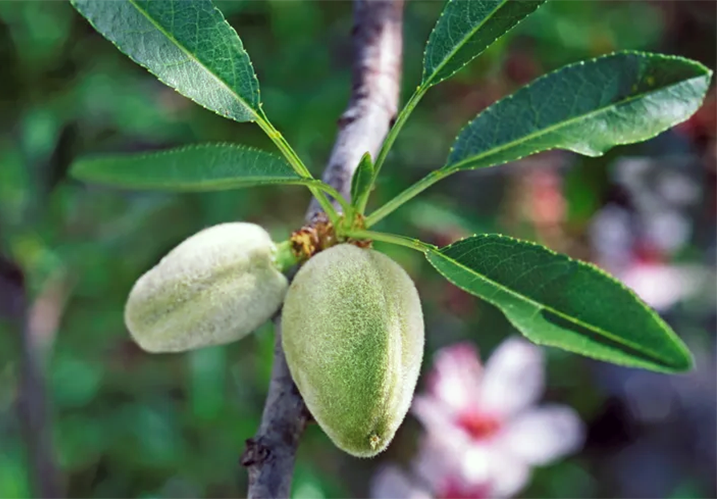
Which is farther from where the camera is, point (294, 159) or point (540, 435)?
point (540, 435)

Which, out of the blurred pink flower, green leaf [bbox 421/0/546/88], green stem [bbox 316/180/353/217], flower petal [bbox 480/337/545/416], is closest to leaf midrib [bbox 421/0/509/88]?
green leaf [bbox 421/0/546/88]

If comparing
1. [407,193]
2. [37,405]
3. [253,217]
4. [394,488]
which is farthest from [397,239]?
[253,217]

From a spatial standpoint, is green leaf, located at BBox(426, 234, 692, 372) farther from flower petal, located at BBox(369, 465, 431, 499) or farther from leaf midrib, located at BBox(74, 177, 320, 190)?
flower petal, located at BBox(369, 465, 431, 499)

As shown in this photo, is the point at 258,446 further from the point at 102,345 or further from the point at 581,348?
the point at 102,345

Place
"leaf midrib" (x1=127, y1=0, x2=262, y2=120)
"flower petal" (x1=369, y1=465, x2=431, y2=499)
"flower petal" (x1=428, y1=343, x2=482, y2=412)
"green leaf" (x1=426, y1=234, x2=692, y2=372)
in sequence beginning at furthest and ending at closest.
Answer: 1. "flower petal" (x1=428, y1=343, x2=482, y2=412)
2. "flower petal" (x1=369, y1=465, x2=431, y2=499)
3. "leaf midrib" (x1=127, y1=0, x2=262, y2=120)
4. "green leaf" (x1=426, y1=234, x2=692, y2=372)

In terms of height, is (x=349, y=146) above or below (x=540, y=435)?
above

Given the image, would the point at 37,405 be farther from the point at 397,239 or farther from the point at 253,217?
the point at 397,239

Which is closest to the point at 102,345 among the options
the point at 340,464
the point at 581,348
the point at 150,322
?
the point at 340,464
